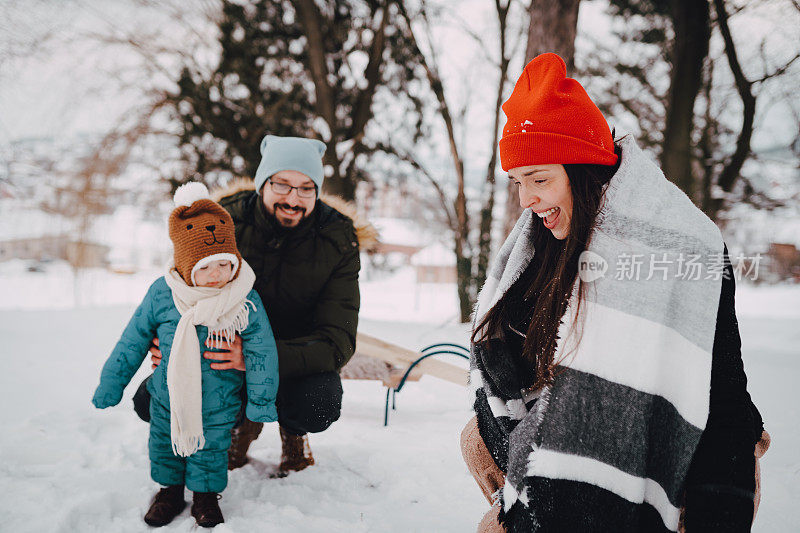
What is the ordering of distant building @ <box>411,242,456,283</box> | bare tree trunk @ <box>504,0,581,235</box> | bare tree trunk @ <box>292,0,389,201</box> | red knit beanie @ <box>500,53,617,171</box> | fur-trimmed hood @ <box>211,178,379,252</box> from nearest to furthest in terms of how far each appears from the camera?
red knit beanie @ <box>500,53,617,171</box> → fur-trimmed hood @ <box>211,178,379,252</box> → bare tree trunk @ <box>504,0,581,235</box> → bare tree trunk @ <box>292,0,389,201</box> → distant building @ <box>411,242,456,283</box>

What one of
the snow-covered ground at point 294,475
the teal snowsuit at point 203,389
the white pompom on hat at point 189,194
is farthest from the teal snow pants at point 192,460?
the white pompom on hat at point 189,194

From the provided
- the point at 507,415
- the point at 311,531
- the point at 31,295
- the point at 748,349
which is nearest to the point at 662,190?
the point at 507,415

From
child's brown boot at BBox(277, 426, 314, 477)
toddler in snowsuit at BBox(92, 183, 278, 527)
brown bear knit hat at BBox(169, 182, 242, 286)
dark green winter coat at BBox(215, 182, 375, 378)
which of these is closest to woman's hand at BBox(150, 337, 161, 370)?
toddler in snowsuit at BBox(92, 183, 278, 527)

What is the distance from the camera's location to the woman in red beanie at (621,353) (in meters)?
1.07

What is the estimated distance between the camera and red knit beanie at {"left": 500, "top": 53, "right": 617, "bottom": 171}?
47.9 inches

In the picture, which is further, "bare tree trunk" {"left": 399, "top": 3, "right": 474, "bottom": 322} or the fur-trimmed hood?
"bare tree trunk" {"left": 399, "top": 3, "right": 474, "bottom": 322}

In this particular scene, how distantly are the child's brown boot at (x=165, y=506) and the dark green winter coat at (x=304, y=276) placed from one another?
706mm

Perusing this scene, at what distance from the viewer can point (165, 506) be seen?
177 centimetres

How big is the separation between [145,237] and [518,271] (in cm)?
807

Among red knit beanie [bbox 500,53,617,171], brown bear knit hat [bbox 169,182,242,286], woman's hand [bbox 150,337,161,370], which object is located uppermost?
red knit beanie [bbox 500,53,617,171]

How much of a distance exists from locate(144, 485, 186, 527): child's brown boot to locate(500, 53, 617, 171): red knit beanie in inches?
66.8

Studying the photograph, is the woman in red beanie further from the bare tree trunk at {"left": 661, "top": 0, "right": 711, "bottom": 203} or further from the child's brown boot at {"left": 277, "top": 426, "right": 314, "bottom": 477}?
the bare tree trunk at {"left": 661, "top": 0, "right": 711, "bottom": 203}

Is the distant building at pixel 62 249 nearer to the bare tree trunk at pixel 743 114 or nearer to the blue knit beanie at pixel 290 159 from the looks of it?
the blue knit beanie at pixel 290 159

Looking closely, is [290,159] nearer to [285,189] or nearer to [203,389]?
[285,189]
